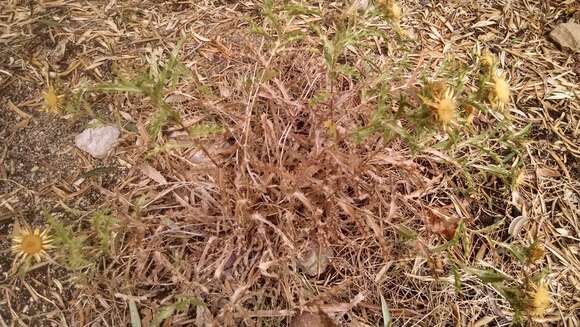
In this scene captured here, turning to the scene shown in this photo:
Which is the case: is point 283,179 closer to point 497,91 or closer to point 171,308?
point 171,308

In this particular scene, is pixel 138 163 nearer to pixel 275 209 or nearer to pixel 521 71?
pixel 275 209

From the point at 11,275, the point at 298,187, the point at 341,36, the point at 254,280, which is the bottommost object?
the point at 11,275

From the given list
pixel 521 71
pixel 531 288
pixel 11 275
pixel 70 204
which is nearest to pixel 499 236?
pixel 531 288

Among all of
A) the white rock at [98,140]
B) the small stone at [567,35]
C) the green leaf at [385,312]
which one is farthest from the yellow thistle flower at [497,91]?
the white rock at [98,140]

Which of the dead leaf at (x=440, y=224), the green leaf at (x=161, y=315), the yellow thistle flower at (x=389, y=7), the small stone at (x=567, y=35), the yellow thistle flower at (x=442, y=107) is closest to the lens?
the yellow thistle flower at (x=442, y=107)

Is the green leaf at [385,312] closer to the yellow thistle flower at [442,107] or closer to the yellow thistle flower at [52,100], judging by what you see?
the yellow thistle flower at [442,107]

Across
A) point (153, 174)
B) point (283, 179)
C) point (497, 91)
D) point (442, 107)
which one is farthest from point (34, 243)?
point (497, 91)

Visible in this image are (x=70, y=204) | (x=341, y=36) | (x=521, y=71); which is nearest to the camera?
(x=341, y=36)

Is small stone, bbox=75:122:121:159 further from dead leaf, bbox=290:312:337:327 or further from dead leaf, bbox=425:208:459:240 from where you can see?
dead leaf, bbox=425:208:459:240
